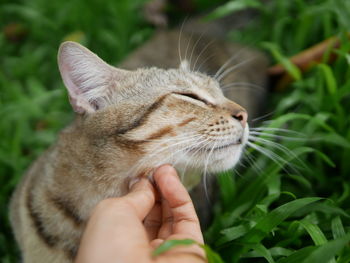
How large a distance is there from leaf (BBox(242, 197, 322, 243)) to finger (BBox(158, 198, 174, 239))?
1.61ft

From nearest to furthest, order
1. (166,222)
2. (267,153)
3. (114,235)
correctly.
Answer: (114,235) → (166,222) → (267,153)

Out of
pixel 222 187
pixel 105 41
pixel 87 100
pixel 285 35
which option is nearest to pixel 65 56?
pixel 87 100

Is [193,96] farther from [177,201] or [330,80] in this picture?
[330,80]

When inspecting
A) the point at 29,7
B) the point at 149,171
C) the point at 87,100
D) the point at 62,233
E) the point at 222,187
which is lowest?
the point at 222,187

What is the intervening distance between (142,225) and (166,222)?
363 millimetres

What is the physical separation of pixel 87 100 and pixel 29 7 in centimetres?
308

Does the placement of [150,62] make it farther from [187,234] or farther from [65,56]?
[187,234]

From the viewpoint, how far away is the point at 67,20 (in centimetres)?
445

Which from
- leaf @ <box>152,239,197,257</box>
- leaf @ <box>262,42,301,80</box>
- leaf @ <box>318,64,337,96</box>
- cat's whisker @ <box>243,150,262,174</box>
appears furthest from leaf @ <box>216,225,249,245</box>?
leaf @ <box>262,42,301,80</box>

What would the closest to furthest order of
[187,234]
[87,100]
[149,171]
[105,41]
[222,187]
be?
[187,234] → [149,171] → [87,100] → [222,187] → [105,41]

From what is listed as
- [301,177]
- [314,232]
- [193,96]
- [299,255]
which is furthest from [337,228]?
[193,96]

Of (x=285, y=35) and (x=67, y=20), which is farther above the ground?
(x=67, y=20)

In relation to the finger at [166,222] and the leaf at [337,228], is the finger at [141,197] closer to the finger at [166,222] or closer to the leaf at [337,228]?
the finger at [166,222]

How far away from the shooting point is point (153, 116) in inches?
75.0
